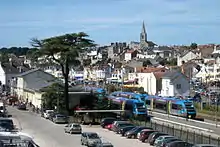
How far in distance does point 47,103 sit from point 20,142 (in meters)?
57.4

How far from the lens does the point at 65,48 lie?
2697 inches

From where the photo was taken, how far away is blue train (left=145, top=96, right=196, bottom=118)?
66875 millimetres

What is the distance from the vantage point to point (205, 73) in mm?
162500

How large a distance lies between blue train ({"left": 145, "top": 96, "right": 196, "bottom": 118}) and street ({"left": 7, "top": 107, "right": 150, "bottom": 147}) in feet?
47.1

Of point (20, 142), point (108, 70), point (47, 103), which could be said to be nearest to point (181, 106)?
point (47, 103)

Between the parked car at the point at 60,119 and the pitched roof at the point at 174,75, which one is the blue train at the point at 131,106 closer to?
the parked car at the point at 60,119

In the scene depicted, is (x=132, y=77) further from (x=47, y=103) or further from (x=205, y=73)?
(x=47, y=103)

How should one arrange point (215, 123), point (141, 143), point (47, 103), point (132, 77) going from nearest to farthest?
point (141, 143), point (215, 123), point (47, 103), point (132, 77)

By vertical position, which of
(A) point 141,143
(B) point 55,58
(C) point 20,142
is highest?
(B) point 55,58

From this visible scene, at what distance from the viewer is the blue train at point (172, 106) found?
66.9m

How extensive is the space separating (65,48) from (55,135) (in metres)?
21.1

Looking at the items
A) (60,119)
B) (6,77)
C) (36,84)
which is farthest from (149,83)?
(60,119)

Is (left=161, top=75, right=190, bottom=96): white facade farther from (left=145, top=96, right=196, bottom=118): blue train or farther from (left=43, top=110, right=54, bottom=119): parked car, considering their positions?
(left=43, top=110, right=54, bottom=119): parked car

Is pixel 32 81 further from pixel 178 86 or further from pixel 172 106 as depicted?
pixel 172 106
